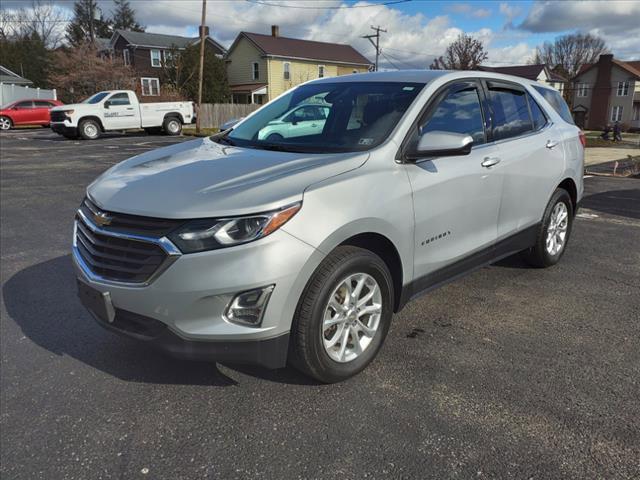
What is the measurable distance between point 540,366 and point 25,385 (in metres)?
3.19

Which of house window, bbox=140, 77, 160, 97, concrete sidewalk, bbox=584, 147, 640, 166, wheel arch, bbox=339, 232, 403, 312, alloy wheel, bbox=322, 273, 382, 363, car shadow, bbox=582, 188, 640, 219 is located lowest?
concrete sidewalk, bbox=584, 147, 640, 166

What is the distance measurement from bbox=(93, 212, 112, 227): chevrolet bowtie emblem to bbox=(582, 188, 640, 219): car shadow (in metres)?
7.51

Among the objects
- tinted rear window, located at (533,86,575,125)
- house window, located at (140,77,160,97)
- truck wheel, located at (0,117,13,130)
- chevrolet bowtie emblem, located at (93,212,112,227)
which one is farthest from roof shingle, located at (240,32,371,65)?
chevrolet bowtie emblem, located at (93,212,112,227)

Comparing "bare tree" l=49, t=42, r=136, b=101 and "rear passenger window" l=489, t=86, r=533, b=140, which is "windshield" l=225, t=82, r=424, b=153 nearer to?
"rear passenger window" l=489, t=86, r=533, b=140

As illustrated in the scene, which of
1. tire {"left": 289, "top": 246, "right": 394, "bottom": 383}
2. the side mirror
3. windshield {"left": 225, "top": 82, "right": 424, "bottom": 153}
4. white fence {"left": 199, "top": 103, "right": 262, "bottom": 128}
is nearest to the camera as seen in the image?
tire {"left": 289, "top": 246, "right": 394, "bottom": 383}

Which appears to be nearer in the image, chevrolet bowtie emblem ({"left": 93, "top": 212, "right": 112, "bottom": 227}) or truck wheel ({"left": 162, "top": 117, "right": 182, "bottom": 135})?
chevrolet bowtie emblem ({"left": 93, "top": 212, "right": 112, "bottom": 227})

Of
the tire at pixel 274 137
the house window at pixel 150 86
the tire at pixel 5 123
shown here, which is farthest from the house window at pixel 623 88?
the tire at pixel 274 137

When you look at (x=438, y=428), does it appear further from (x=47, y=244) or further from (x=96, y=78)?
(x=96, y=78)

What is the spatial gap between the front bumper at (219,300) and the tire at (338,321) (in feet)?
0.29

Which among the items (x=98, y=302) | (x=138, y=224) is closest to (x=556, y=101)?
(x=138, y=224)

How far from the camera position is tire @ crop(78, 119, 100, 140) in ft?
70.2

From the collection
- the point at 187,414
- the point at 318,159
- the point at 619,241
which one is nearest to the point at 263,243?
the point at 318,159

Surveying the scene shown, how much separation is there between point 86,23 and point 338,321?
79.5 m

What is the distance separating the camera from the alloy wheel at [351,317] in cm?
293
